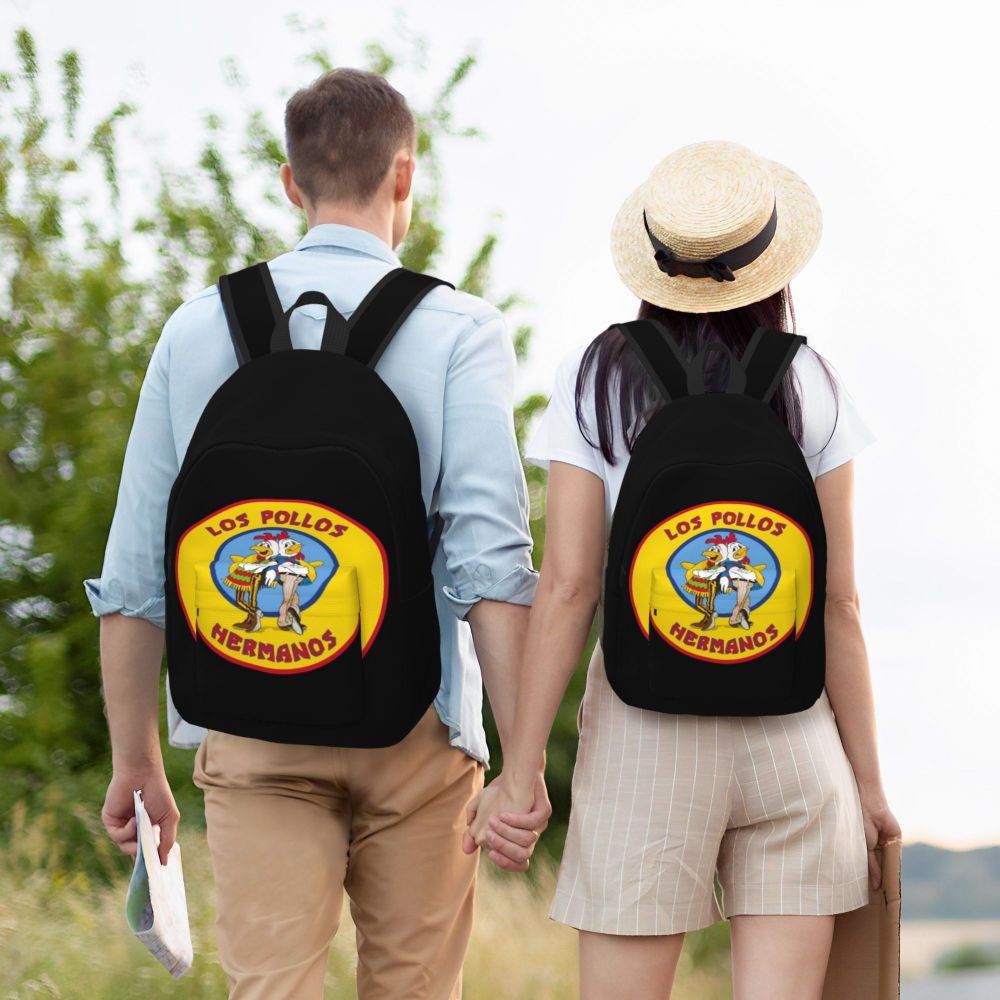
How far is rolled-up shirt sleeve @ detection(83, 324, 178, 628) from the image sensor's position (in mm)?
2096

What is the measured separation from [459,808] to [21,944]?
2.74 meters

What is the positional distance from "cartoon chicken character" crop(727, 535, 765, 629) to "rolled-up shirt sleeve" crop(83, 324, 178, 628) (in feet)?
3.07

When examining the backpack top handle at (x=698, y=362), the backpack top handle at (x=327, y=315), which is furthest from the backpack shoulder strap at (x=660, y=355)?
the backpack top handle at (x=327, y=315)

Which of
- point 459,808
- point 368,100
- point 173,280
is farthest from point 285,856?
point 173,280

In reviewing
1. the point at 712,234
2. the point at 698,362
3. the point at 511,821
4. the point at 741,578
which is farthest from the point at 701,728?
the point at 712,234

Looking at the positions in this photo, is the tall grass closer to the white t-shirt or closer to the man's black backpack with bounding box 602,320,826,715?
the man's black backpack with bounding box 602,320,826,715

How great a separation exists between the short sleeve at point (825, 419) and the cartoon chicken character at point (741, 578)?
8.1 inches

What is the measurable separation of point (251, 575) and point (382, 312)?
0.46 metres

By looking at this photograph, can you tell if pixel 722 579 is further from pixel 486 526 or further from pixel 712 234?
pixel 712 234

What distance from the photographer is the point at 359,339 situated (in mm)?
1969

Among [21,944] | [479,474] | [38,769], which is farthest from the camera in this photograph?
[38,769]

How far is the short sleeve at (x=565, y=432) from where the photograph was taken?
1957 millimetres

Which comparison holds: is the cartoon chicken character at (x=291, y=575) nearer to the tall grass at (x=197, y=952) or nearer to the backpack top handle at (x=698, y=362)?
the backpack top handle at (x=698, y=362)

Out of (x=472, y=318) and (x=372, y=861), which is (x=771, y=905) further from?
(x=472, y=318)
